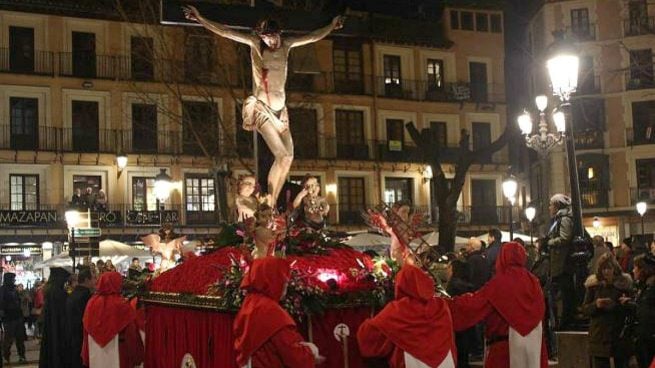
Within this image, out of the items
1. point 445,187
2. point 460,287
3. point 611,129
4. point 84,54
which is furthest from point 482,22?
point 460,287

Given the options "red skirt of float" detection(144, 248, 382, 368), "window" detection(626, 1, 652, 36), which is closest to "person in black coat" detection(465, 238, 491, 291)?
"red skirt of float" detection(144, 248, 382, 368)

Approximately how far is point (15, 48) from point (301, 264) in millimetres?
34887

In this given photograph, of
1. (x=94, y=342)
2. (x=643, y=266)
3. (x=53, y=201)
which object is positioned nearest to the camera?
(x=94, y=342)

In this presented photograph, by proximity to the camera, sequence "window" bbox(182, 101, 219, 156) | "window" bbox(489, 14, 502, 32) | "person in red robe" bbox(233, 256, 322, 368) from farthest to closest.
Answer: "window" bbox(489, 14, 502, 32), "window" bbox(182, 101, 219, 156), "person in red robe" bbox(233, 256, 322, 368)

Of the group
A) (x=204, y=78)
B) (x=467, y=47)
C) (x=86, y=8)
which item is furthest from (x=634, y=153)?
(x=86, y=8)

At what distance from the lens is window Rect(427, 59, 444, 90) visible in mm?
49656

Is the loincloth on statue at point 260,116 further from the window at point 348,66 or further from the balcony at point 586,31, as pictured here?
the balcony at point 586,31

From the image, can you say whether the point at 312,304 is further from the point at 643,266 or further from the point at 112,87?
the point at 112,87

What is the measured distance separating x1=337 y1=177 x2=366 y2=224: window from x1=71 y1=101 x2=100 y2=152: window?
506 inches

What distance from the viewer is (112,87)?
41531mm

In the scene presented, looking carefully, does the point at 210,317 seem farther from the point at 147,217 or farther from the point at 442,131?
the point at 442,131

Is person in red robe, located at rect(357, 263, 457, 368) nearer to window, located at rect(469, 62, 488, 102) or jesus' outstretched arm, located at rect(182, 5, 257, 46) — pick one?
jesus' outstretched arm, located at rect(182, 5, 257, 46)

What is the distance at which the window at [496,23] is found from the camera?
51688 mm

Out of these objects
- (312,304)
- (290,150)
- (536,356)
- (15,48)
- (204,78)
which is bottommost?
(536,356)
